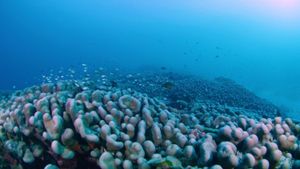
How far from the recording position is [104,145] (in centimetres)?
363

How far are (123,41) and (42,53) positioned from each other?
41.8 metres

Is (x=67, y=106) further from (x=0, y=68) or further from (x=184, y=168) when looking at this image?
(x=0, y=68)

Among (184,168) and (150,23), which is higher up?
(150,23)

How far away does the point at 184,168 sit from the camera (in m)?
3.26

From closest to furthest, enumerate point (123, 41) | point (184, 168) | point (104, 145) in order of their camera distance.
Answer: point (184, 168) < point (104, 145) < point (123, 41)

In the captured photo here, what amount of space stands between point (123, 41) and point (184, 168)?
151547 millimetres

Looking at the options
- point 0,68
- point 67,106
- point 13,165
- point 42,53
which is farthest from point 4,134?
point 42,53

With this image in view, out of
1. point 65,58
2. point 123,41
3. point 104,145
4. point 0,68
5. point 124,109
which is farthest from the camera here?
point 123,41

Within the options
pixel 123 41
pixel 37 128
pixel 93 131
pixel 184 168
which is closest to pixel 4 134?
pixel 37 128

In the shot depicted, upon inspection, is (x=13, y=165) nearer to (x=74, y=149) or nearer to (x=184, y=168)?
(x=74, y=149)

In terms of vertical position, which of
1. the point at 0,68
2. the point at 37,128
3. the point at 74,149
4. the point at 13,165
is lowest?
the point at 13,165

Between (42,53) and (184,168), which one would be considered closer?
(184,168)

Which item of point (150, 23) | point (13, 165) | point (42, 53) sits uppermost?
point (150, 23)

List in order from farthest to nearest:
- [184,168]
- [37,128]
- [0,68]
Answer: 1. [0,68]
2. [37,128]
3. [184,168]
